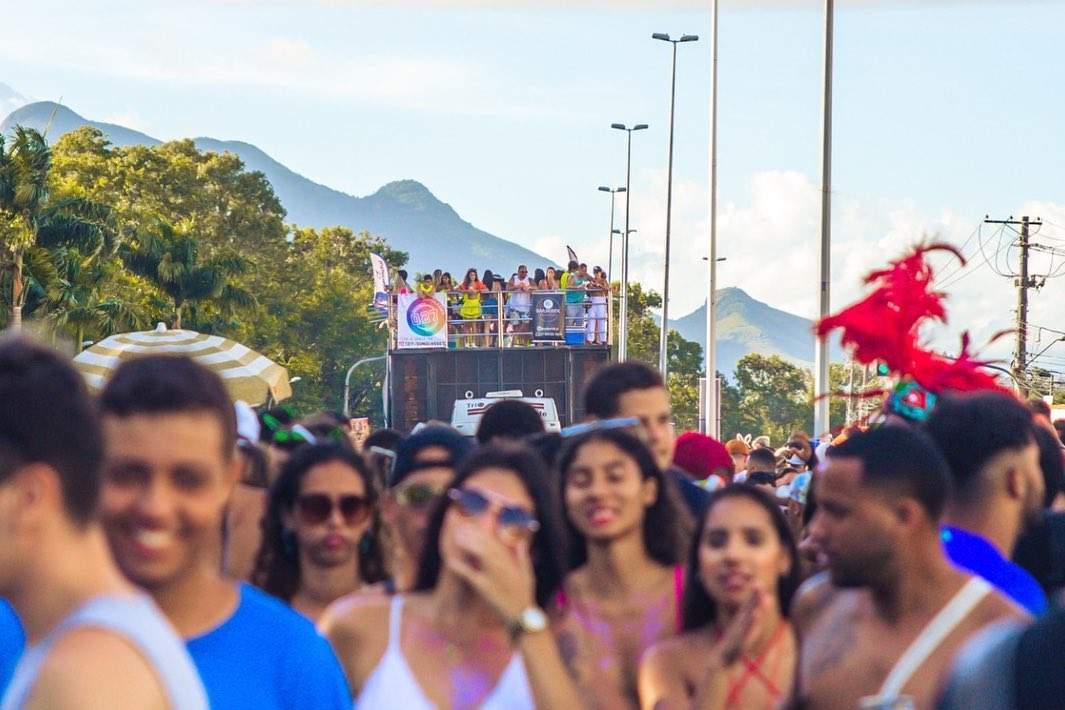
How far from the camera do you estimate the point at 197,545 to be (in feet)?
11.5

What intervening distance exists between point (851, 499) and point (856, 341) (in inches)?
111

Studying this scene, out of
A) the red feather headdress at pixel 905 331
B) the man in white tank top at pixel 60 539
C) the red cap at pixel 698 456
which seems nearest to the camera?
the man in white tank top at pixel 60 539

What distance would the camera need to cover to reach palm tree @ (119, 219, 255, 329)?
51156 mm

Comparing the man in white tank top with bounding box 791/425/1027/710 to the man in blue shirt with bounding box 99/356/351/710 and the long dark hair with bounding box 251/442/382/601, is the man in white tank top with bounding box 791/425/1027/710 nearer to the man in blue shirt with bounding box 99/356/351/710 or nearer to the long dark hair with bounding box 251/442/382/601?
the man in blue shirt with bounding box 99/356/351/710

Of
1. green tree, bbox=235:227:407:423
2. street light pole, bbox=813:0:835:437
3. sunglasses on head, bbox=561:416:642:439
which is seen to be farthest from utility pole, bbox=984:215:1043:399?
sunglasses on head, bbox=561:416:642:439

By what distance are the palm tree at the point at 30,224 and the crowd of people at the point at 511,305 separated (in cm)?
637

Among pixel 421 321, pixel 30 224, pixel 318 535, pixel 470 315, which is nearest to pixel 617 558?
pixel 318 535

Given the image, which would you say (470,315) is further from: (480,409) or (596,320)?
(480,409)

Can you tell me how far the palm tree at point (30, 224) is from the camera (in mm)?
34531

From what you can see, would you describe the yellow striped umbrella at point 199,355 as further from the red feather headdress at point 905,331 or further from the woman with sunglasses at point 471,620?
the woman with sunglasses at point 471,620

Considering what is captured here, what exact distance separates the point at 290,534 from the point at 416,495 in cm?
40

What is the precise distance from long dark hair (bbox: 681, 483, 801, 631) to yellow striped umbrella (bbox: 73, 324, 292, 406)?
1074 cm

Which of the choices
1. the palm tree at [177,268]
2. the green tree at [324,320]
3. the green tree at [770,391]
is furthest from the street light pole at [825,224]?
the green tree at [770,391]

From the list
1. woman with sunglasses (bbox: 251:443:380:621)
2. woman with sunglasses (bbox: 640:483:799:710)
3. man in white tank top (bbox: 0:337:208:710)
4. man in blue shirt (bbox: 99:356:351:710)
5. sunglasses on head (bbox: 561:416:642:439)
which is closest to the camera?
man in white tank top (bbox: 0:337:208:710)
